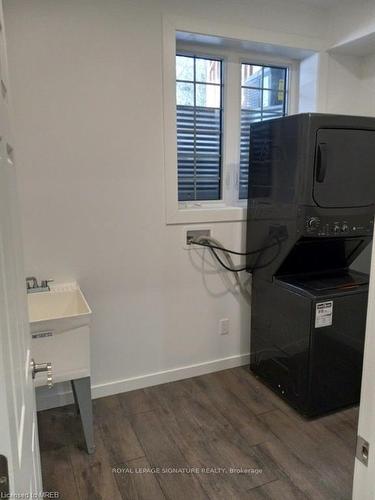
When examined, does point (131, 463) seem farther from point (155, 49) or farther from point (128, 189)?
point (155, 49)

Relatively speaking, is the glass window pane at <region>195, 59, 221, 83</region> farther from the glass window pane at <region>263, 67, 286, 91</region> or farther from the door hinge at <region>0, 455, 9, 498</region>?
the door hinge at <region>0, 455, 9, 498</region>

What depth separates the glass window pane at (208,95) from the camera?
95.4 inches

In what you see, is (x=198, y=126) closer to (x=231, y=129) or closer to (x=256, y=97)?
(x=231, y=129)

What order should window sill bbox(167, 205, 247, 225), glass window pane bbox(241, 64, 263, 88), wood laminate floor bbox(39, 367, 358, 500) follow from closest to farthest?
wood laminate floor bbox(39, 367, 358, 500)
window sill bbox(167, 205, 247, 225)
glass window pane bbox(241, 64, 263, 88)

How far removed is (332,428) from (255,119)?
6.63 ft

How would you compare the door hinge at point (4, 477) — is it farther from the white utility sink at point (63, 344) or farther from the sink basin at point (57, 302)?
the sink basin at point (57, 302)

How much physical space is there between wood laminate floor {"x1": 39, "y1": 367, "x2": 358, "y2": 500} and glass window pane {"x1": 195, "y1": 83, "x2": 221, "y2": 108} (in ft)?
6.14

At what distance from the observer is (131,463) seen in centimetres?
178

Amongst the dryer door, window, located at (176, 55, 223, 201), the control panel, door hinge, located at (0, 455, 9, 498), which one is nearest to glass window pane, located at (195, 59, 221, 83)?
window, located at (176, 55, 223, 201)

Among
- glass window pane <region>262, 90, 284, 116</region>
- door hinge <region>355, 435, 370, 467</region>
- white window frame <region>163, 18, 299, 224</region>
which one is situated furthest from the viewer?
glass window pane <region>262, 90, 284, 116</region>

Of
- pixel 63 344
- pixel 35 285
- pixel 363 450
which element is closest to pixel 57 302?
pixel 35 285

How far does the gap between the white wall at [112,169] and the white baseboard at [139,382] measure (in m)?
0.02

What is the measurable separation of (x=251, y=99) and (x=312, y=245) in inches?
45.5

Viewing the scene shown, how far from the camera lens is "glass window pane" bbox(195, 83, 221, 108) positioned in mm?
2424
